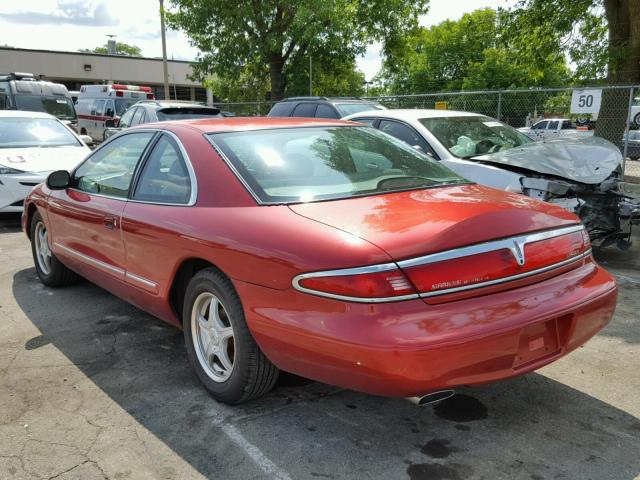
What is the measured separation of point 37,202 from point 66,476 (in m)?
3.31

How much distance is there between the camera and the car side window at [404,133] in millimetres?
6652

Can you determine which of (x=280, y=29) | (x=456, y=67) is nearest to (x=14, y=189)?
(x=280, y=29)

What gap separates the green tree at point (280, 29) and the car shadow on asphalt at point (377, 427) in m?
17.7

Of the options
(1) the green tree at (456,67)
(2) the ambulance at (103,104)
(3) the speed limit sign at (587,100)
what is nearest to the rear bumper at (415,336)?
(3) the speed limit sign at (587,100)

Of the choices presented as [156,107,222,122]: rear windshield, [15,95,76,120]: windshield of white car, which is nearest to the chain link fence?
[156,107,222,122]: rear windshield

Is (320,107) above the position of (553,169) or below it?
above

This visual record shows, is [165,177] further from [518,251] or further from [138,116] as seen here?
[138,116]

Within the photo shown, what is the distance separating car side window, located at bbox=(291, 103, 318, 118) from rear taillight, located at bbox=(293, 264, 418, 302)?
26.8 ft

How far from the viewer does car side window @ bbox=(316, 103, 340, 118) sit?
9897mm

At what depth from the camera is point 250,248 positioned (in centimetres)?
279

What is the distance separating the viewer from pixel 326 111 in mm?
10055

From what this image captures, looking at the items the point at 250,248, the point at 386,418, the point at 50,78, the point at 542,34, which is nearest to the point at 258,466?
the point at 386,418

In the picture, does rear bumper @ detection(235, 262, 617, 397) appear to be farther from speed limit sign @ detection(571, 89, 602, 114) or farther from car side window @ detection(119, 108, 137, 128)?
car side window @ detection(119, 108, 137, 128)

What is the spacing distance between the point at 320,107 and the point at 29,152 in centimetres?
466
